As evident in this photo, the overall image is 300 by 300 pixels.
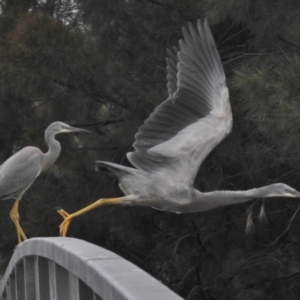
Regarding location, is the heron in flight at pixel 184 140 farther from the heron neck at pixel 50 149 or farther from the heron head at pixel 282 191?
the heron neck at pixel 50 149

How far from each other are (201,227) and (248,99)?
9.39 ft

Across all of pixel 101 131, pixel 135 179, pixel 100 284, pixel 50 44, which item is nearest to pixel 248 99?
pixel 135 179

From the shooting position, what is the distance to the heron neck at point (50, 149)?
7.93m

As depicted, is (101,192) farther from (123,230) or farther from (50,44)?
(50,44)

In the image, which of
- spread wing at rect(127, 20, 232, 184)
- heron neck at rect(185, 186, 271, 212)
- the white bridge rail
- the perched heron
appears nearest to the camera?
the white bridge rail

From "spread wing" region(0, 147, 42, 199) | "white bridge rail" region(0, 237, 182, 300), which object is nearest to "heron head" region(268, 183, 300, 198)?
"white bridge rail" region(0, 237, 182, 300)

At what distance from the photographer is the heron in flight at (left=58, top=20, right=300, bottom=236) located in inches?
245

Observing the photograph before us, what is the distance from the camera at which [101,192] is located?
9094mm

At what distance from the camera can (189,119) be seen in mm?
6312

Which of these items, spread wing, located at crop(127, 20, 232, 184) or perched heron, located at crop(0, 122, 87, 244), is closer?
spread wing, located at crop(127, 20, 232, 184)

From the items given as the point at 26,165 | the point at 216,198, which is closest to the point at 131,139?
the point at 26,165

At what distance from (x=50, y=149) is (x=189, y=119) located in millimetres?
1925

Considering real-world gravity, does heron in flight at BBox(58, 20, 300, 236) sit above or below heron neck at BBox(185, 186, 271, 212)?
above

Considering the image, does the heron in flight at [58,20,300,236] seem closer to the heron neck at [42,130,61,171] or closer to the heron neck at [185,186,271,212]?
the heron neck at [185,186,271,212]
